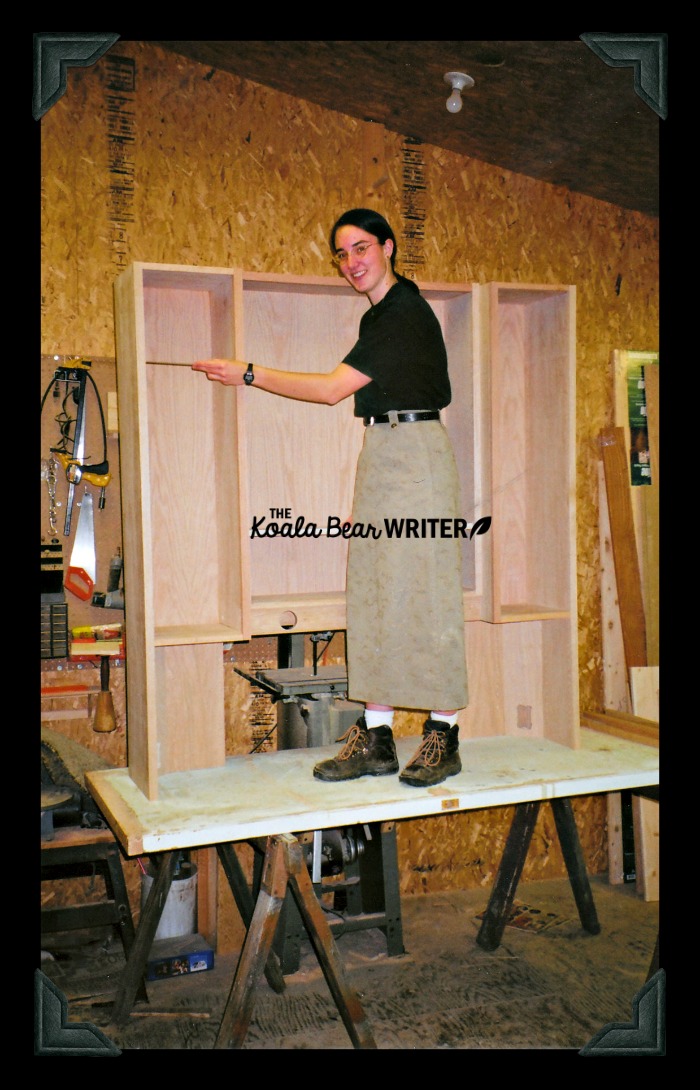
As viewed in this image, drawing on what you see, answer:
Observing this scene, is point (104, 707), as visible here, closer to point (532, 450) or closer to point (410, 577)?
point (410, 577)

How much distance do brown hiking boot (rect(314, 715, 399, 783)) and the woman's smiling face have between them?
4.08 ft

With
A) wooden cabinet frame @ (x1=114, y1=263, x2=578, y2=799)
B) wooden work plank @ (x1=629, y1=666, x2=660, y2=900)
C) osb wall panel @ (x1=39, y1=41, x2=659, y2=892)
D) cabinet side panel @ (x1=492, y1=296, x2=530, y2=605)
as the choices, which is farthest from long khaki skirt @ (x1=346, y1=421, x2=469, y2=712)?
wooden work plank @ (x1=629, y1=666, x2=660, y2=900)

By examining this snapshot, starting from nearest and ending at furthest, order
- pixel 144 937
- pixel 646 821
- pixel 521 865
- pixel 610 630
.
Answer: pixel 144 937 → pixel 521 865 → pixel 646 821 → pixel 610 630

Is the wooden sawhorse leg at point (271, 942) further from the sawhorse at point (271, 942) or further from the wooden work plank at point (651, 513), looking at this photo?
the wooden work plank at point (651, 513)

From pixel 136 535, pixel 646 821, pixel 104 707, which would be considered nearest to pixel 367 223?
pixel 136 535

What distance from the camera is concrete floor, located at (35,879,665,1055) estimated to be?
2.61 metres

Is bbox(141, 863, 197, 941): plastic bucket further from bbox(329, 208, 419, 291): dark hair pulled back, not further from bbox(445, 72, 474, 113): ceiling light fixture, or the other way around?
bbox(445, 72, 474, 113): ceiling light fixture

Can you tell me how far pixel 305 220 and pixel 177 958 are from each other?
8.53ft

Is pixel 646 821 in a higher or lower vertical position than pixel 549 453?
lower

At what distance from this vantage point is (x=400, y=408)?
247cm

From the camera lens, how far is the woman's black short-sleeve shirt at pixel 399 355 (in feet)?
7.97

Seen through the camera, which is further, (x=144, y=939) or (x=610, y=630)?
(x=610, y=630)

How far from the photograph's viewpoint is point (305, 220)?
10.5 feet

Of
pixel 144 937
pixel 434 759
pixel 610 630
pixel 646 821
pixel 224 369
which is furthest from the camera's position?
pixel 610 630
